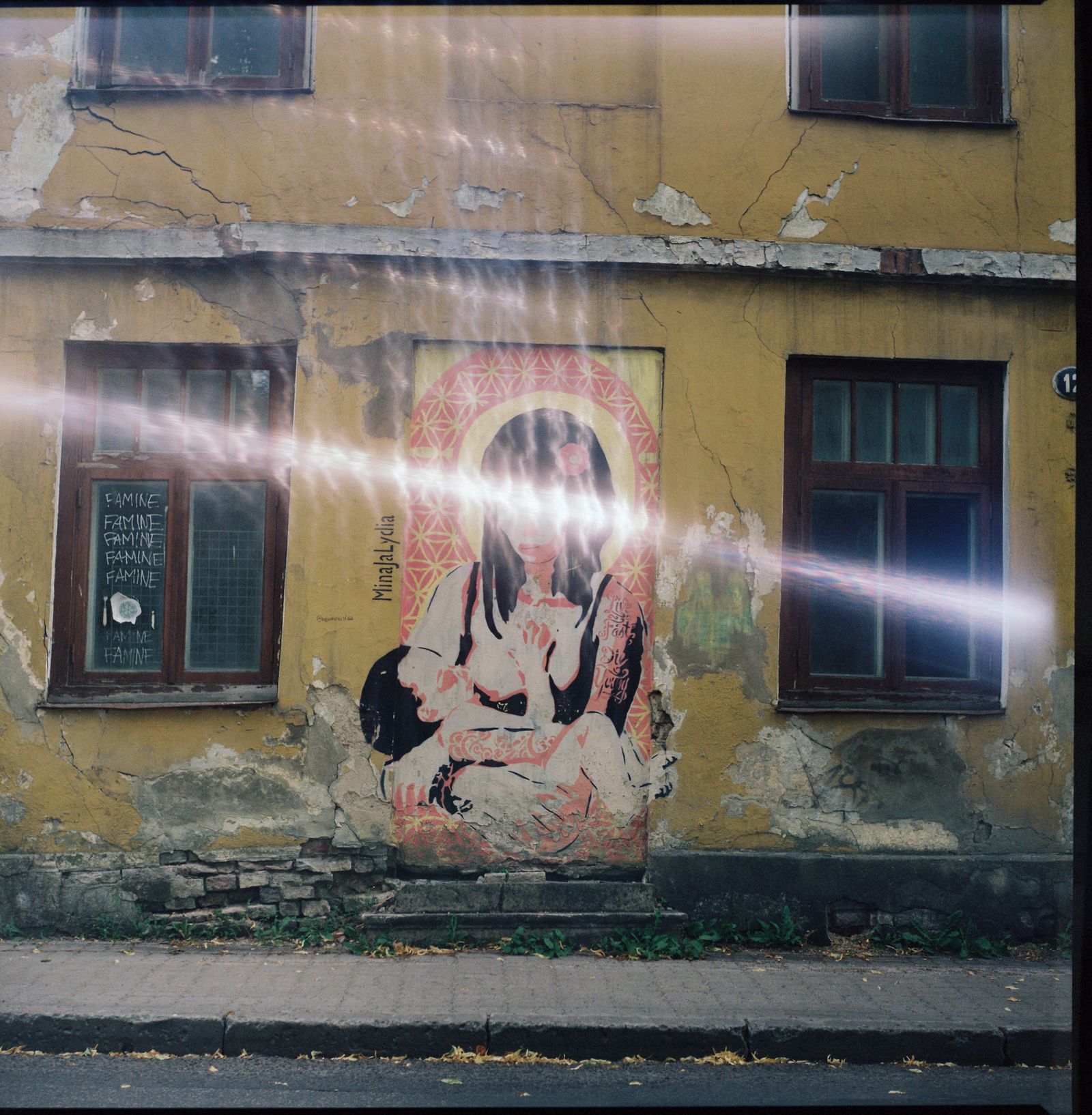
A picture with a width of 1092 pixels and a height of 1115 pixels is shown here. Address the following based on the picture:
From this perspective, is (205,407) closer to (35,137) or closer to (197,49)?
(35,137)

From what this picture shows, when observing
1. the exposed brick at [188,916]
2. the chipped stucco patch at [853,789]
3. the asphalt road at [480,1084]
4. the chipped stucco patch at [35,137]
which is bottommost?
the asphalt road at [480,1084]

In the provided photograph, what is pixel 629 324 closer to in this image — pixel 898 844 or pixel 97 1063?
pixel 898 844

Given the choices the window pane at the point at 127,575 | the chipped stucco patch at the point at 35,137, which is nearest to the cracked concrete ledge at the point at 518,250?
the chipped stucco patch at the point at 35,137

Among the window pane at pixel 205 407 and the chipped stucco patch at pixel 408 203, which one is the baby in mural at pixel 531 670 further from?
the window pane at pixel 205 407

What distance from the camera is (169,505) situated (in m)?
6.27

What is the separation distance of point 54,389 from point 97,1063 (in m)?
3.72

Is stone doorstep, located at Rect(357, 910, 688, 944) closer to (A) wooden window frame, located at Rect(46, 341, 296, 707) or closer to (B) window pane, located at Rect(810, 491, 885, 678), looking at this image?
(A) wooden window frame, located at Rect(46, 341, 296, 707)

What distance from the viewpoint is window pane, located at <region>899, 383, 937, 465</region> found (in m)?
6.53

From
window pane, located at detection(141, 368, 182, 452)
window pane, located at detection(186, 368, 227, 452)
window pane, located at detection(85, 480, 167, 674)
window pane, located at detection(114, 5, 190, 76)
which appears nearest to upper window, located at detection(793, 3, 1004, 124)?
window pane, located at detection(114, 5, 190, 76)

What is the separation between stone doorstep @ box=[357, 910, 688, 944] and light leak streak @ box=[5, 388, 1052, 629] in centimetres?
217

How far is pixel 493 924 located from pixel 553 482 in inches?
101

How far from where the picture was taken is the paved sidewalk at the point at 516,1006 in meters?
4.55

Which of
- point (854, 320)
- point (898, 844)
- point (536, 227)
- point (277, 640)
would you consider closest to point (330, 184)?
point (536, 227)

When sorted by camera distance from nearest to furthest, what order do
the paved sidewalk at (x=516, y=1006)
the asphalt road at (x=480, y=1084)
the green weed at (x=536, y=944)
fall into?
the asphalt road at (x=480, y=1084) → the paved sidewalk at (x=516, y=1006) → the green weed at (x=536, y=944)
